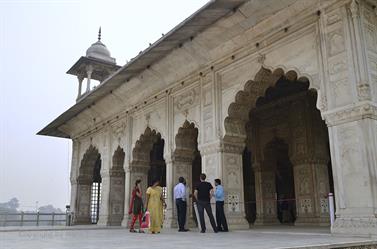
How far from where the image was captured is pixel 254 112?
13.0m

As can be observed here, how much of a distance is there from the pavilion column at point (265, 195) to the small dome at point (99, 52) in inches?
410

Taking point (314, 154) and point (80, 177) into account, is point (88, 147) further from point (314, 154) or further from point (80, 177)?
point (314, 154)

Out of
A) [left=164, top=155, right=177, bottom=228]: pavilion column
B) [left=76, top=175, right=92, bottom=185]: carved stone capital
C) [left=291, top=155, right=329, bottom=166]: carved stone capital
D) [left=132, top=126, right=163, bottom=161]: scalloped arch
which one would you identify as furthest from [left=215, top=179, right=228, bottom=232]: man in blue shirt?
[left=76, top=175, right=92, bottom=185]: carved stone capital

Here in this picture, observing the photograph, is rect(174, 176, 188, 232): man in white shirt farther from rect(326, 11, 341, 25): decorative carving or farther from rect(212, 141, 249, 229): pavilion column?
rect(326, 11, 341, 25): decorative carving

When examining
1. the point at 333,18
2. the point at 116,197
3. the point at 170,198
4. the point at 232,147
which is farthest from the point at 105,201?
the point at 333,18

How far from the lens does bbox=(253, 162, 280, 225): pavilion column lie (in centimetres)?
1217

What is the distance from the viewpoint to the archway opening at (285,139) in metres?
9.03

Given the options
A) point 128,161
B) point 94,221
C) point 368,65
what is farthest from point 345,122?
point 94,221

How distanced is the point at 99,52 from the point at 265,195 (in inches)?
460

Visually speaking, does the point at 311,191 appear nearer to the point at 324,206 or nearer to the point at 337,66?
the point at 324,206

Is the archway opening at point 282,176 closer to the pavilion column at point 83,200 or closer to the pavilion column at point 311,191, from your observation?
the pavilion column at point 311,191

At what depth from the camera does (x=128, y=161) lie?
12.8 metres

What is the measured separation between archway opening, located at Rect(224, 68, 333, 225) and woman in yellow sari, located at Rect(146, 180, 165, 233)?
2144 millimetres

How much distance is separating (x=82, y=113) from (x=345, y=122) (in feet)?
37.3
